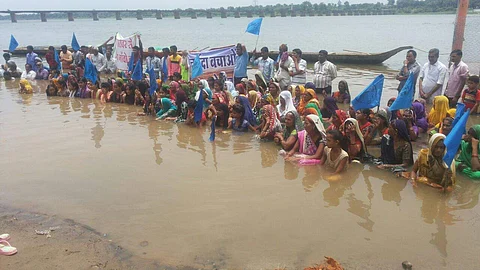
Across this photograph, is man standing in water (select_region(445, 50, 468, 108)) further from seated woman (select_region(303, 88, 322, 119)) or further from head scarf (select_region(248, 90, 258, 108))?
head scarf (select_region(248, 90, 258, 108))

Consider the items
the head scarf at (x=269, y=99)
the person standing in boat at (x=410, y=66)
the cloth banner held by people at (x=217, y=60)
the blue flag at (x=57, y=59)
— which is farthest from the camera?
the blue flag at (x=57, y=59)

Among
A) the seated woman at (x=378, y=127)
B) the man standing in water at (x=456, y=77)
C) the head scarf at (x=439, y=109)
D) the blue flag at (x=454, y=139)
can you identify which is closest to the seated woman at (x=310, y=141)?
the seated woman at (x=378, y=127)

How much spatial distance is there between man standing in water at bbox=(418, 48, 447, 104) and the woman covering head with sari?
13.6ft

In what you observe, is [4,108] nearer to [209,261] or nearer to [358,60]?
[209,261]

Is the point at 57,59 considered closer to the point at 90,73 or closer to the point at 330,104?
the point at 90,73

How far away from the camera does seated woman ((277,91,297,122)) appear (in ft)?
23.6

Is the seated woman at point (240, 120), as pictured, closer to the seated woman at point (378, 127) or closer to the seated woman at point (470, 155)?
the seated woman at point (378, 127)

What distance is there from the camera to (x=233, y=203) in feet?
15.2

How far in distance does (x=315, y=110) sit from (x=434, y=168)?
237 centimetres

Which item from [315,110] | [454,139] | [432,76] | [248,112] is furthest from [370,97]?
[432,76]

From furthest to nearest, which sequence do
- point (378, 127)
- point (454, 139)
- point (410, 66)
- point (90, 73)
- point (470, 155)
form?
point (90, 73)
point (410, 66)
point (378, 127)
point (470, 155)
point (454, 139)

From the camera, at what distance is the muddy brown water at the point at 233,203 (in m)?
3.68

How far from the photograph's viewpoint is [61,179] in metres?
5.42

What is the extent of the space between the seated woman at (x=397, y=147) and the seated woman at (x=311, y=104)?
1.49 metres
